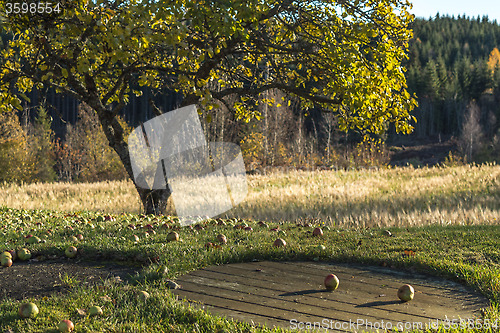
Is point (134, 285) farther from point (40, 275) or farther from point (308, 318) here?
point (308, 318)

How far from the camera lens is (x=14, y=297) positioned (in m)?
4.23

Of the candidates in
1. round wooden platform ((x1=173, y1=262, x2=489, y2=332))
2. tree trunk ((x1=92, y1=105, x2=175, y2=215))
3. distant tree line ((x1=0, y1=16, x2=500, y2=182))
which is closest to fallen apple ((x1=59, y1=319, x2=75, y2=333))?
round wooden platform ((x1=173, y1=262, x2=489, y2=332))

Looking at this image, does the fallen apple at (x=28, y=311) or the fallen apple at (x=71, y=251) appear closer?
the fallen apple at (x=28, y=311)

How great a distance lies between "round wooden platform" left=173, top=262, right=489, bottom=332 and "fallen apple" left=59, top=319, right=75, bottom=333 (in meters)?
1.08

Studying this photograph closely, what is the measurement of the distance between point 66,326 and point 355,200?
33.9 feet

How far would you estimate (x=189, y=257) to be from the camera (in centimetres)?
524

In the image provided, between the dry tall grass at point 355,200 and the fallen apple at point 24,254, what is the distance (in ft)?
21.1

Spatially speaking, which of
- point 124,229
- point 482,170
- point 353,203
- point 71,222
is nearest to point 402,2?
point 353,203

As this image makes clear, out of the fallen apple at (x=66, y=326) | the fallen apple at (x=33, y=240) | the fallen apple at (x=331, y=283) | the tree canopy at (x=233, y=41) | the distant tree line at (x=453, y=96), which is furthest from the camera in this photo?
the distant tree line at (x=453, y=96)

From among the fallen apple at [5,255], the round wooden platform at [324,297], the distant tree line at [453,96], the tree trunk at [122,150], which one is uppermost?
the distant tree line at [453,96]

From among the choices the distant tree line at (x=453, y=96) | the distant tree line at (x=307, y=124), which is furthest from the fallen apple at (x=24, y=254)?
the distant tree line at (x=453, y=96)

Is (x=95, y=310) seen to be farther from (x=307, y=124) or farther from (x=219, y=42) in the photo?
(x=307, y=124)

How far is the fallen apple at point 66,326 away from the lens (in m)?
3.33

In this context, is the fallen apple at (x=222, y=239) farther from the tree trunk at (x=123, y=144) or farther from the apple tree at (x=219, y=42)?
the tree trunk at (x=123, y=144)
